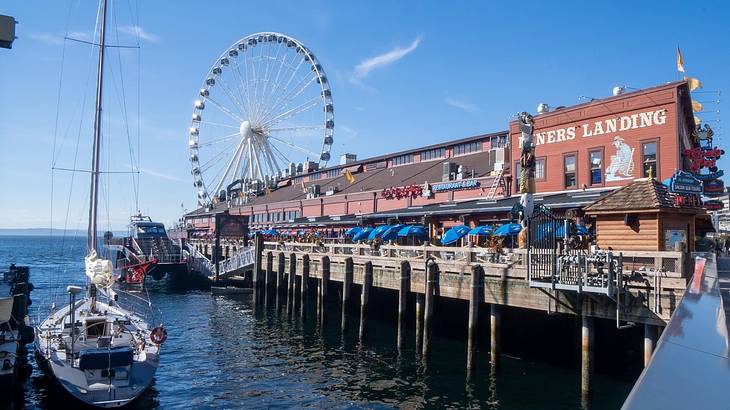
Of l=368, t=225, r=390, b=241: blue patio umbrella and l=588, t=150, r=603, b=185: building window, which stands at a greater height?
l=588, t=150, r=603, b=185: building window

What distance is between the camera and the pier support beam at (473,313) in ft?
68.7

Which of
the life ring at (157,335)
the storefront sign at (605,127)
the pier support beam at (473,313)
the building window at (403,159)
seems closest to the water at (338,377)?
the pier support beam at (473,313)

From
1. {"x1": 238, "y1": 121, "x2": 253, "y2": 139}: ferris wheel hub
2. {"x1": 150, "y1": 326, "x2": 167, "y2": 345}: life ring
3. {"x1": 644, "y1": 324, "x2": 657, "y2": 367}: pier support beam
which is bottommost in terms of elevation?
{"x1": 150, "y1": 326, "x2": 167, "y2": 345}: life ring

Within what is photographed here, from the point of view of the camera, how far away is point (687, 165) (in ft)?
101

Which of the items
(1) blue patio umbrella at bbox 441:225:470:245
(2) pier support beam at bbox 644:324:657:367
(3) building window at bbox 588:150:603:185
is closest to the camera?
(2) pier support beam at bbox 644:324:657:367

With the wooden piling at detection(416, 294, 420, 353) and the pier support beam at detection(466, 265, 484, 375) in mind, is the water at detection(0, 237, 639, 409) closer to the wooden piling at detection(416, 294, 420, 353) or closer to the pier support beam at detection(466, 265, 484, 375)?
the wooden piling at detection(416, 294, 420, 353)

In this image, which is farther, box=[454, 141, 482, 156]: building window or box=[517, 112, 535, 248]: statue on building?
box=[454, 141, 482, 156]: building window

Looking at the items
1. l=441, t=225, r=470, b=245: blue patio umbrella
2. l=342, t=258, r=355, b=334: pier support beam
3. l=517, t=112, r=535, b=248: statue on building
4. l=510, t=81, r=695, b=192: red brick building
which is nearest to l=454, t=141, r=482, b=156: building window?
l=510, t=81, r=695, b=192: red brick building

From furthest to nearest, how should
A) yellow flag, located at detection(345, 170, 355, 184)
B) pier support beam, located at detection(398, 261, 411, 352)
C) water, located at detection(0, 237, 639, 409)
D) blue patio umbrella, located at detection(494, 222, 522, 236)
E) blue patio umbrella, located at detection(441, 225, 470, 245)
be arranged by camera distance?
yellow flag, located at detection(345, 170, 355, 184) < blue patio umbrella, located at detection(441, 225, 470, 245) < blue patio umbrella, located at detection(494, 222, 522, 236) < pier support beam, located at detection(398, 261, 411, 352) < water, located at detection(0, 237, 639, 409)

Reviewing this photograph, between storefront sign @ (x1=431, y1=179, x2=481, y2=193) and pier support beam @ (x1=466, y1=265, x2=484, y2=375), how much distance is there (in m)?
20.2

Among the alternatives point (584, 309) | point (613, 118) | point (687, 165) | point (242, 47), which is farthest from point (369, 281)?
point (242, 47)

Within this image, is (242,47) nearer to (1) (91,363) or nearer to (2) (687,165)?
(2) (687,165)

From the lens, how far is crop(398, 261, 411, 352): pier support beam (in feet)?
82.9

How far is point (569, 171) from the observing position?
32.8 meters
